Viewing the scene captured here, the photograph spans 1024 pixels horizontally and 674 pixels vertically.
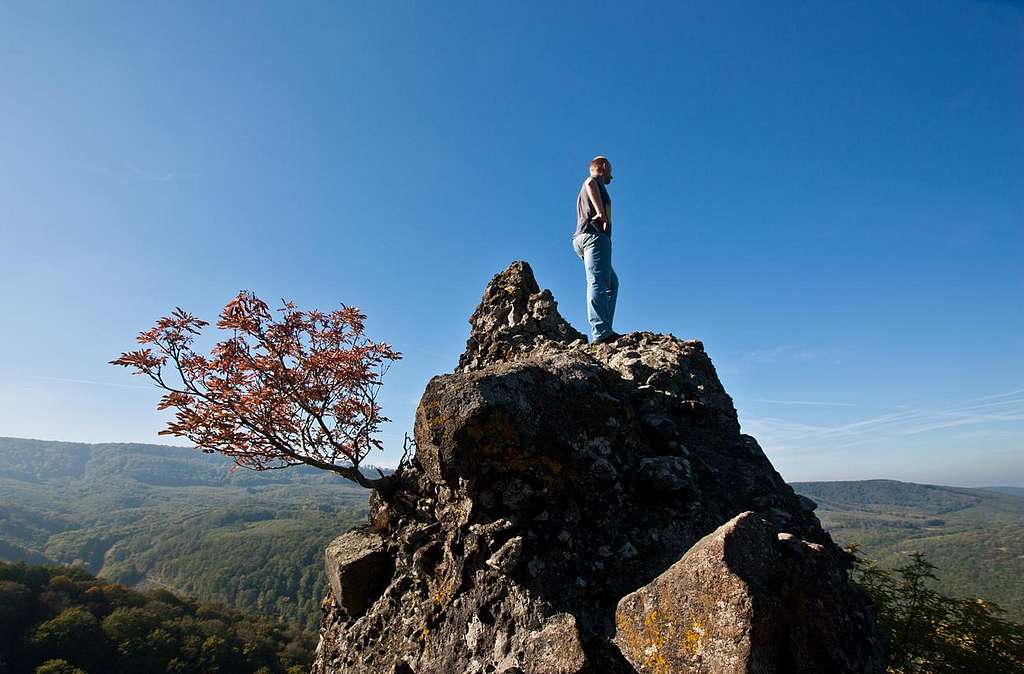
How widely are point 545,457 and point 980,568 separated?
23533cm

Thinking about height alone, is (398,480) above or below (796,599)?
above

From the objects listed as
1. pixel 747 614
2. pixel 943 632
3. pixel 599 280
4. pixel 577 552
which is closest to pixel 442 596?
pixel 577 552

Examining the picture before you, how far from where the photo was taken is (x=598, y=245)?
434 inches

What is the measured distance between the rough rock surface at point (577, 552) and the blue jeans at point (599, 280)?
2983 millimetres

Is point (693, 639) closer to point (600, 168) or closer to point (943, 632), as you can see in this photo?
point (600, 168)

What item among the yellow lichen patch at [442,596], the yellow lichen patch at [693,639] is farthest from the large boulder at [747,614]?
the yellow lichen patch at [442,596]

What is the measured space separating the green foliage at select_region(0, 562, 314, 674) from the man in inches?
3492

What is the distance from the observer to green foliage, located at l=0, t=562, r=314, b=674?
252 feet

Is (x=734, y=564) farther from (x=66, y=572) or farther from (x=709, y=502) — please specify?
(x=66, y=572)

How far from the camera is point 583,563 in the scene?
5.57 meters

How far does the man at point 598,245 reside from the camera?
10.9 meters

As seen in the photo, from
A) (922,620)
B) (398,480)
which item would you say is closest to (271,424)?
(398,480)

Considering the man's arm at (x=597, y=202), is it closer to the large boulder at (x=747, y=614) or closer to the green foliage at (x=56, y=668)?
the large boulder at (x=747, y=614)

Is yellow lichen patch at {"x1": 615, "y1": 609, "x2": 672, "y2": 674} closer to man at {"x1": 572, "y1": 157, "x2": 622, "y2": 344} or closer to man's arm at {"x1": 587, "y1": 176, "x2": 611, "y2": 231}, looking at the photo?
man at {"x1": 572, "y1": 157, "x2": 622, "y2": 344}
